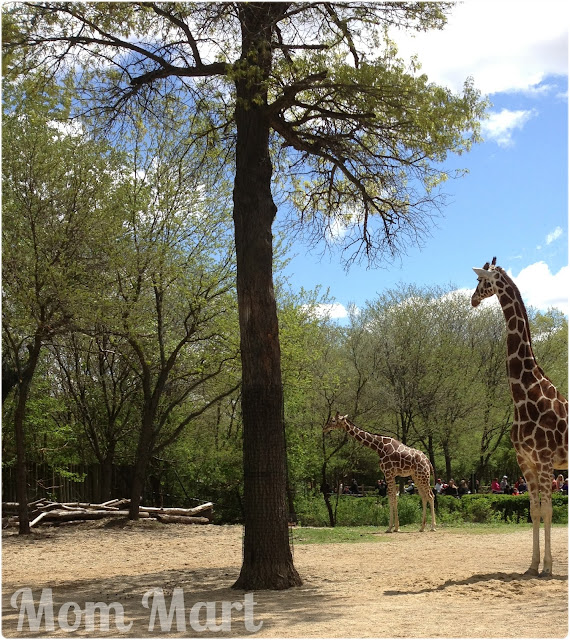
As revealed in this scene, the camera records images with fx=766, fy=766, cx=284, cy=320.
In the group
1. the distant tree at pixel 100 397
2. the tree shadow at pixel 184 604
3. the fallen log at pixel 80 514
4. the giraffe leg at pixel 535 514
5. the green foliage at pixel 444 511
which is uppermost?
the distant tree at pixel 100 397

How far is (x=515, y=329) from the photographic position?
9.66m

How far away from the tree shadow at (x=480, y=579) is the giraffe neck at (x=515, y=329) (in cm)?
237

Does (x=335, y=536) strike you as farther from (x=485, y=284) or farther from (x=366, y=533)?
(x=485, y=284)

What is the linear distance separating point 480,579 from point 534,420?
6.52ft

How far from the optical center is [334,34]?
10375mm

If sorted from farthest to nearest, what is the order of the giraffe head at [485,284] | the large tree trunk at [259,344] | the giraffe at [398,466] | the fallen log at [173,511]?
1. the fallen log at [173,511]
2. the giraffe at [398,466]
3. the giraffe head at [485,284]
4. the large tree trunk at [259,344]

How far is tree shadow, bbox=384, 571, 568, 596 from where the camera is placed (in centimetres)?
843

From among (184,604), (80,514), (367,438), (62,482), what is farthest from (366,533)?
(62,482)

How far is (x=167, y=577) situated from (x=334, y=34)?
7.67 m

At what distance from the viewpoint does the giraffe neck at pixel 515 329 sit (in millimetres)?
9539

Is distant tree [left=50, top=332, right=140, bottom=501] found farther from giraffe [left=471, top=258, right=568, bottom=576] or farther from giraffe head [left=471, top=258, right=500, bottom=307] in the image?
giraffe [left=471, top=258, right=568, bottom=576]

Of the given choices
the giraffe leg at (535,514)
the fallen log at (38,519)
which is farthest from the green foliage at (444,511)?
the giraffe leg at (535,514)

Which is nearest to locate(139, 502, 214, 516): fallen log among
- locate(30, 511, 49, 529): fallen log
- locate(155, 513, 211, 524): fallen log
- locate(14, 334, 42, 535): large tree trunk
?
locate(155, 513, 211, 524): fallen log

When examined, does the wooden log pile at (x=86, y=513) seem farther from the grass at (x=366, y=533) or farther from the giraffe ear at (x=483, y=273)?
the giraffe ear at (x=483, y=273)
